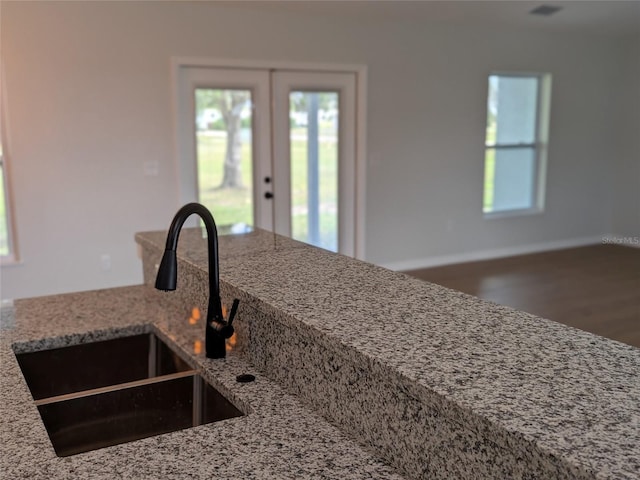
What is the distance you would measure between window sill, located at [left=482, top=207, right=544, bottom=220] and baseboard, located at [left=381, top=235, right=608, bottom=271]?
0.38 meters

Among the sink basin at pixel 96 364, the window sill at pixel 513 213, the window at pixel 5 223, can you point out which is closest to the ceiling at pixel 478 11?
the window sill at pixel 513 213

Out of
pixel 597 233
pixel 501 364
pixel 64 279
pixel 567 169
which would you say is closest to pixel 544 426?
pixel 501 364

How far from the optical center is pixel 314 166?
5.66 metres

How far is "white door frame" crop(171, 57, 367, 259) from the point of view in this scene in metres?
4.87

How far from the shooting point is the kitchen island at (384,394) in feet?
2.66

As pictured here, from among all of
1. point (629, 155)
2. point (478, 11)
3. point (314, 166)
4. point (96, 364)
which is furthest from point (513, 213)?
point (96, 364)

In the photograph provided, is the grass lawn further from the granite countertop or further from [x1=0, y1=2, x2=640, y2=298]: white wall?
the granite countertop

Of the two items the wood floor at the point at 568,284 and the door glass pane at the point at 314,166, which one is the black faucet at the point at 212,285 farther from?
the door glass pane at the point at 314,166

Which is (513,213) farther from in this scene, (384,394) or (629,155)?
(384,394)

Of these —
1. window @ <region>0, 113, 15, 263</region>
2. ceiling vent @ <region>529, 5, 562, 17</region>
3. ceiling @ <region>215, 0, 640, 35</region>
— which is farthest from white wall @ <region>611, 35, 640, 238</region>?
window @ <region>0, 113, 15, 263</region>

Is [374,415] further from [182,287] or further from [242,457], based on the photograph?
[182,287]

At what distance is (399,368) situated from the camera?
0.97 meters

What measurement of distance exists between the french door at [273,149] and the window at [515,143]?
1850 millimetres

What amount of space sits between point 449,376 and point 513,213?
249 inches
